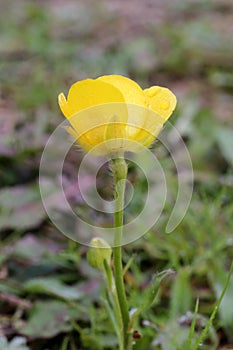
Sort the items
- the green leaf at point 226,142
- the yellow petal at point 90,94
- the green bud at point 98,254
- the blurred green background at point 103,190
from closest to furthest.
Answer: the yellow petal at point 90,94
the green bud at point 98,254
the blurred green background at point 103,190
the green leaf at point 226,142

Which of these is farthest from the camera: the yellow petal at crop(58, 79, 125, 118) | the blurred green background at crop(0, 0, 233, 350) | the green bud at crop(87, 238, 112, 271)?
the blurred green background at crop(0, 0, 233, 350)

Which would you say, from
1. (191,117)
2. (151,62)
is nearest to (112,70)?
(151,62)

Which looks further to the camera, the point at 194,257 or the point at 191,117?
the point at 191,117

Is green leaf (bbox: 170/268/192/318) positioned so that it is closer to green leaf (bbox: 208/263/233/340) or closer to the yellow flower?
green leaf (bbox: 208/263/233/340)

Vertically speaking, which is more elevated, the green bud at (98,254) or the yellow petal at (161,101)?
the yellow petal at (161,101)

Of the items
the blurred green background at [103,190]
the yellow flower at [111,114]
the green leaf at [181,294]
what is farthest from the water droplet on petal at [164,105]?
the green leaf at [181,294]

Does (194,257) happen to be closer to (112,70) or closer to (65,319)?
(65,319)

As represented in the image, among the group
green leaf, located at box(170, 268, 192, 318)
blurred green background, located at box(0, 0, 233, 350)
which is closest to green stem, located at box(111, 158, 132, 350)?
blurred green background, located at box(0, 0, 233, 350)

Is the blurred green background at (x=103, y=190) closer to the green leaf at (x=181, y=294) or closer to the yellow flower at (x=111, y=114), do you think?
the green leaf at (x=181, y=294)
